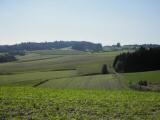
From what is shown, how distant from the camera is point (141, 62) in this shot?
85000 mm

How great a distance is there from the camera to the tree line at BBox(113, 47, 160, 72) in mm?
84250

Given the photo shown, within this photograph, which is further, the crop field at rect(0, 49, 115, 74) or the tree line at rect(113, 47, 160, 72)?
the crop field at rect(0, 49, 115, 74)

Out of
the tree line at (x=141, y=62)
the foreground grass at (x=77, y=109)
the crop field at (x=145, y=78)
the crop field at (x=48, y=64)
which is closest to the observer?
the foreground grass at (x=77, y=109)

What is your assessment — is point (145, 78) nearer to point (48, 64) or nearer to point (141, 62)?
point (141, 62)

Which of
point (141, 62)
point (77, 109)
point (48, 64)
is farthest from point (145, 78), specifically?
point (48, 64)

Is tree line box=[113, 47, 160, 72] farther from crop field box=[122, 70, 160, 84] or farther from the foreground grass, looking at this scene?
the foreground grass

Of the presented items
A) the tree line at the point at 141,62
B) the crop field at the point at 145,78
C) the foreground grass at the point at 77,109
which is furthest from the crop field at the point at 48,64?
the foreground grass at the point at 77,109

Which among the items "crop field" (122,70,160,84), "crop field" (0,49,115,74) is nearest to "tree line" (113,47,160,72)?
"crop field" (0,49,115,74)

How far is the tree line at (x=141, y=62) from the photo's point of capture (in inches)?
3317

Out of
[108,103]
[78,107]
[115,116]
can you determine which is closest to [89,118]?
[115,116]

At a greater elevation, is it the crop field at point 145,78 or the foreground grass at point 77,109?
the foreground grass at point 77,109

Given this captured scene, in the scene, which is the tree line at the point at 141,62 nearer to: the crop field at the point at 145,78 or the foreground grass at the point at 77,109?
the crop field at the point at 145,78

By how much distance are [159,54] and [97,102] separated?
66.7 meters

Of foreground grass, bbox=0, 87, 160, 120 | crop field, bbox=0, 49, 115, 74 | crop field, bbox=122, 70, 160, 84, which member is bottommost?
crop field, bbox=122, 70, 160, 84
